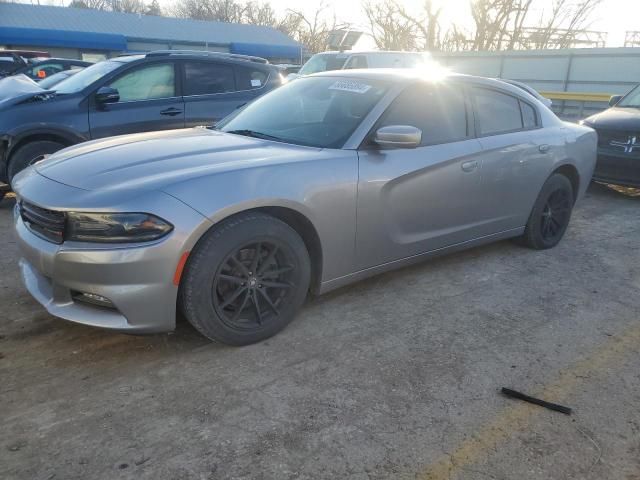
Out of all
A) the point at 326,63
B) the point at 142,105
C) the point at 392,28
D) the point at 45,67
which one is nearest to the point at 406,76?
the point at 142,105

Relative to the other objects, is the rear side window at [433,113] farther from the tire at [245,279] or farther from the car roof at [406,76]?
the tire at [245,279]

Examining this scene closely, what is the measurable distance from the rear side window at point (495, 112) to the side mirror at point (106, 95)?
12.6 feet

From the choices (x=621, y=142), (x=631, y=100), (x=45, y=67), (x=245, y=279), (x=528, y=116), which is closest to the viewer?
(x=245, y=279)

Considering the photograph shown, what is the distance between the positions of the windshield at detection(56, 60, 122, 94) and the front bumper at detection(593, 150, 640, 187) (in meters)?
6.27

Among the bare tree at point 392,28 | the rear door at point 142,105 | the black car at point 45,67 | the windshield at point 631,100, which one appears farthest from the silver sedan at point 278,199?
the bare tree at point 392,28

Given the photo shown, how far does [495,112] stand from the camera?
4.34 meters

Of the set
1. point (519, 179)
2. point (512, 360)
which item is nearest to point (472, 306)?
point (512, 360)

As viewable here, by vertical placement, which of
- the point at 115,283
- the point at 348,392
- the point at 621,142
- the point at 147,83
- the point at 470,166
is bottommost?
the point at 348,392

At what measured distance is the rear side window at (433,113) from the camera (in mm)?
3674

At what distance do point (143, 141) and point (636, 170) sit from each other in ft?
20.3

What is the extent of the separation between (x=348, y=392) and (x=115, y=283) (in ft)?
4.13

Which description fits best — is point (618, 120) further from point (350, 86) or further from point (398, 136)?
point (398, 136)

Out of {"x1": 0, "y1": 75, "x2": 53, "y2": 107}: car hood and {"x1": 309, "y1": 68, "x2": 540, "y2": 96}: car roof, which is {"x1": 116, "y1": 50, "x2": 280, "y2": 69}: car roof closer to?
{"x1": 0, "y1": 75, "x2": 53, "y2": 107}: car hood

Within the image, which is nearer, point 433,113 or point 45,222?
point 45,222
